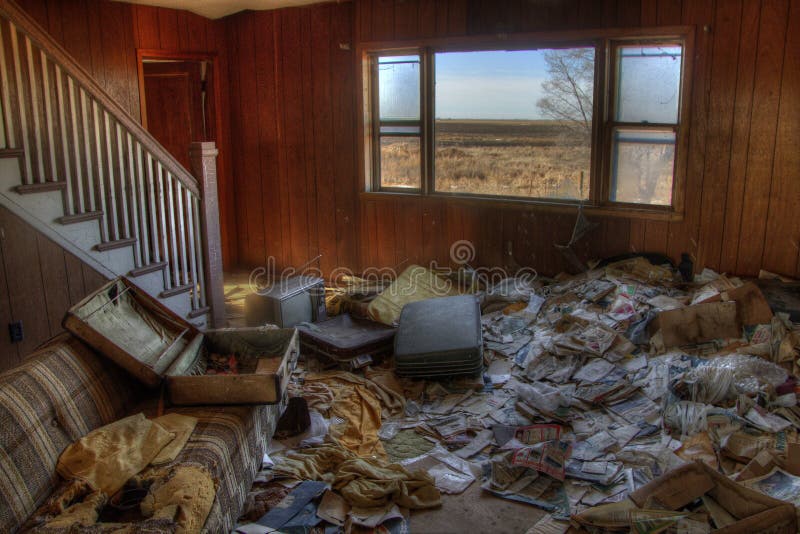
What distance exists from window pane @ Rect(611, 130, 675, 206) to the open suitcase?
280 cm

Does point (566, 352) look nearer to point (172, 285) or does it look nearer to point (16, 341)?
point (172, 285)

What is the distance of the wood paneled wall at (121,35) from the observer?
540 centimetres

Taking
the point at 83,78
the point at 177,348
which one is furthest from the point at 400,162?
the point at 177,348

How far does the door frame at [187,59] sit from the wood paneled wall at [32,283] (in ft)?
7.43

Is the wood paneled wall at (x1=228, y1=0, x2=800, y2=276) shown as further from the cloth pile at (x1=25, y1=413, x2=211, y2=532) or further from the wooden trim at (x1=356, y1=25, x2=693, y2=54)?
the cloth pile at (x1=25, y1=413, x2=211, y2=532)

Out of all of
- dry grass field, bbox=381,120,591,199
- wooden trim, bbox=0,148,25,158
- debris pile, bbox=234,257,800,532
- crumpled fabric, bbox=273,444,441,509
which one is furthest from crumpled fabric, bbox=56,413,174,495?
dry grass field, bbox=381,120,591,199

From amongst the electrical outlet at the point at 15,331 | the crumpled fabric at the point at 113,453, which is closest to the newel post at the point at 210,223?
the electrical outlet at the point at 15,331

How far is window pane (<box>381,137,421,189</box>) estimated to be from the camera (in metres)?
6.20

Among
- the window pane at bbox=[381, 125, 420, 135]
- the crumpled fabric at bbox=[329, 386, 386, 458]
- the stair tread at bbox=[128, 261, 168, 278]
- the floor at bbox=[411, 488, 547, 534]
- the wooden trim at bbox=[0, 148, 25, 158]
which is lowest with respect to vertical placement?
the floor at bbox=[411, 488, 547, 534]

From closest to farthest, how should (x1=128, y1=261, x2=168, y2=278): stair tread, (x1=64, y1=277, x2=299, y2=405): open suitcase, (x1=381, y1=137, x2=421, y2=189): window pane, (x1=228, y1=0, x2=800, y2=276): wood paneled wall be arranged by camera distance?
(x1=64, y1=277, x2=299, y2=405): open suitcase
(x1=128, y1=261, x2=168, y2=278): stair tread
(x1=228, y1=0, x2=800, y2=276): wood paneled wall
(x1=381, y1=137, x2=421, y2=189): window pane

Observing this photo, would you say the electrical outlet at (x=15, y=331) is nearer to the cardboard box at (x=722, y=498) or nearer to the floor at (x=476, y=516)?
the floor at (x=476, y=516)

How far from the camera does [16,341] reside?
4051 millimetres

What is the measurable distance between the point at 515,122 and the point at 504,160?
317 mm

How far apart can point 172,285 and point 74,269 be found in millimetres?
766
